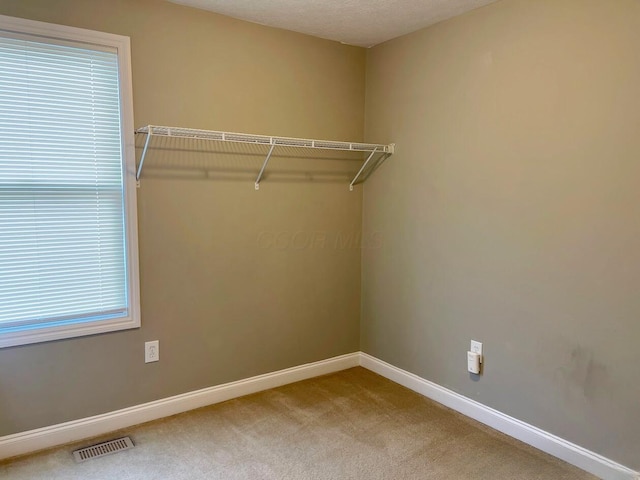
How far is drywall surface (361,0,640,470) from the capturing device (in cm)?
202

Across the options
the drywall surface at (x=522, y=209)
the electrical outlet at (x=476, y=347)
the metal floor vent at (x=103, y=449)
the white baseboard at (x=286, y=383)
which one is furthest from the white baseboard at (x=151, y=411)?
the electrical outlet at (x=476, y=347)

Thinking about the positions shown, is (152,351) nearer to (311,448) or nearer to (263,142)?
(311,448)

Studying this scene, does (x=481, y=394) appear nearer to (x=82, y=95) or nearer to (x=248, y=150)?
(x=248, y=150)

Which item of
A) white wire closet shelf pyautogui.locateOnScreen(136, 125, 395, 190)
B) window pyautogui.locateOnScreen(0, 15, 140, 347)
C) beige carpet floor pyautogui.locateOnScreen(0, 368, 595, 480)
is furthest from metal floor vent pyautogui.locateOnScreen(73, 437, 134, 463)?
white wire closet shelf pyautogui.locateOnScreen(136, 125, 395, 190)

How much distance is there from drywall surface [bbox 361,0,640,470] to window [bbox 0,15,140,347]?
166 cm

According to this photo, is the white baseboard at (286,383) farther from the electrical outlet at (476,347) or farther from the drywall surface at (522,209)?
the electrical outlet at (476,347)

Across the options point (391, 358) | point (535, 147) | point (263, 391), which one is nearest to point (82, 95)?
point (263, 391)

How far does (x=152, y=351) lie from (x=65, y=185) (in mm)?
993

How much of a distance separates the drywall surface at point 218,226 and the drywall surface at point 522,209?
1.26 ft

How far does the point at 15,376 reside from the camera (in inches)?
88.0

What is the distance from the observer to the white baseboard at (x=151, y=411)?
227 cm

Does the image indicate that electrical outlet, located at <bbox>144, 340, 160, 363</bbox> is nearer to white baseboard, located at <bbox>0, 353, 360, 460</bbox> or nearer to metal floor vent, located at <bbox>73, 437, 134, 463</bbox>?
white baseboard, located at <bbox>0, 353, 360, 460</bbox>

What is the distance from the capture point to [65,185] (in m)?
2.30

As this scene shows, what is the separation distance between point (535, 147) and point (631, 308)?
2.80 ft
